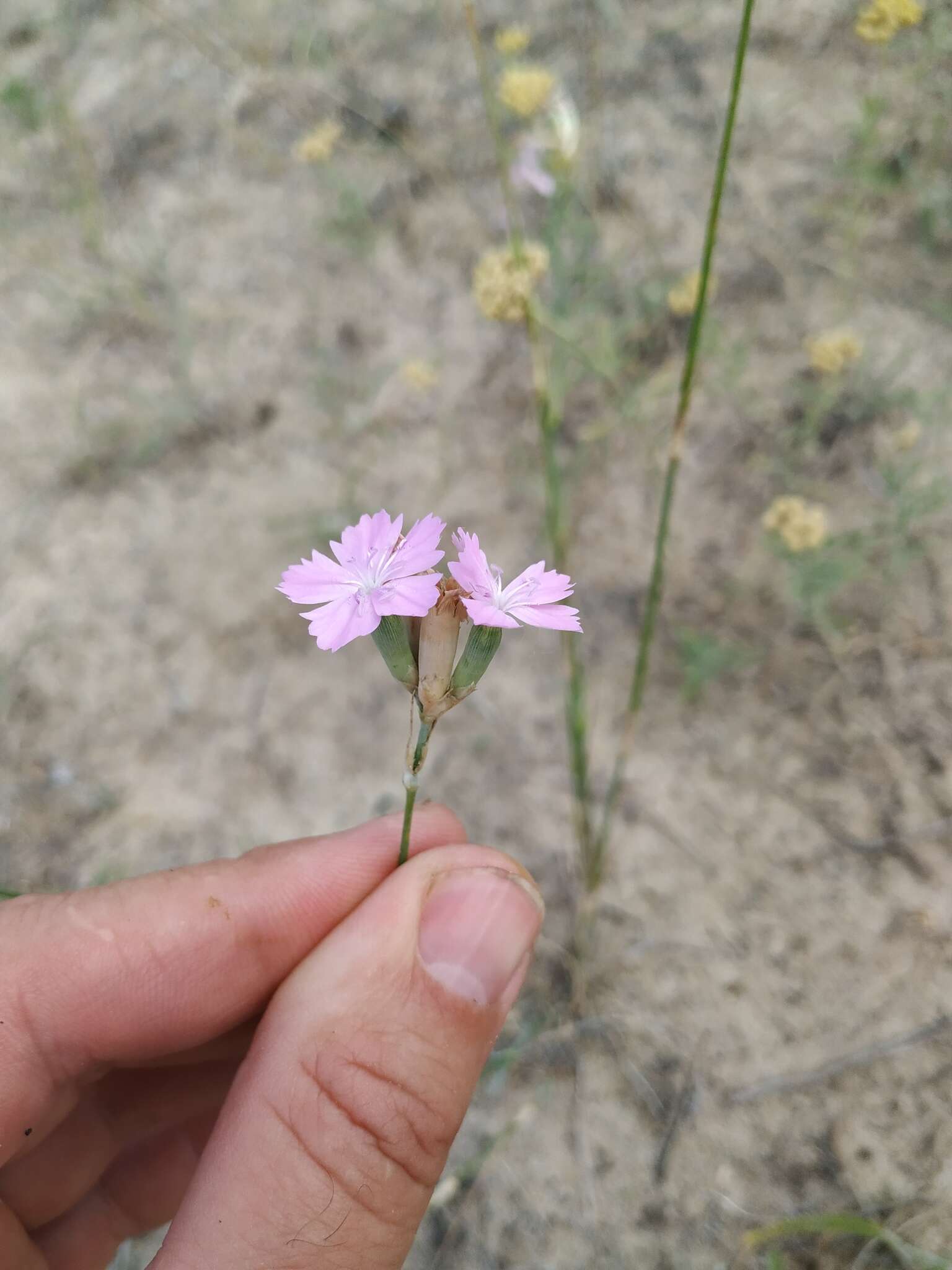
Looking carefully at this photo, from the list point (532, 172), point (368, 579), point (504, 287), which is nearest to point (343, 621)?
point (368, 579)

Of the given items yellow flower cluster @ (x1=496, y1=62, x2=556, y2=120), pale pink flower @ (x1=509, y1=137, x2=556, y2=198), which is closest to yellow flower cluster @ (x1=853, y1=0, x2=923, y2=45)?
yellow flower cluster @ (x1=496, y1=62, x2=556, y2=120)

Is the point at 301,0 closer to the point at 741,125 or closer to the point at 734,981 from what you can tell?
the point at 741,125

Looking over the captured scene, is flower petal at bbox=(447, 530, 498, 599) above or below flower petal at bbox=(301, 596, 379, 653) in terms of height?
above

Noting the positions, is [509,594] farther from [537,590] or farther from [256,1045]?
[256,1045]

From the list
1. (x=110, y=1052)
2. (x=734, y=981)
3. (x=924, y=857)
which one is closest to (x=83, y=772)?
(x=110, y=1052)

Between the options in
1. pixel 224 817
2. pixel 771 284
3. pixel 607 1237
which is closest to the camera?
pixel 607 1237

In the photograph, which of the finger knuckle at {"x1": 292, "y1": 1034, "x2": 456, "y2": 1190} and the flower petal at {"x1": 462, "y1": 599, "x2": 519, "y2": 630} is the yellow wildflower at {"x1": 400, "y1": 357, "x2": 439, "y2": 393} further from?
the finger knuckle at {"x1": 292, "y1": 1034, "x2": 456, "y2": 1190}

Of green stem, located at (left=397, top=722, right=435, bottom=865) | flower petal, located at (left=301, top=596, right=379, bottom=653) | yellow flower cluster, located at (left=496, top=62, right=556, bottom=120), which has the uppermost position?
yellow flower cluster, located at (left=496, top=62, right=556, bottom=120)
